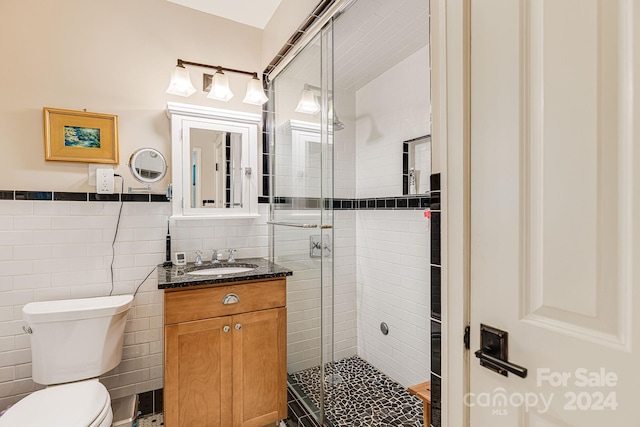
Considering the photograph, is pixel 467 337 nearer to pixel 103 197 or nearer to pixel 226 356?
pixel 226 356

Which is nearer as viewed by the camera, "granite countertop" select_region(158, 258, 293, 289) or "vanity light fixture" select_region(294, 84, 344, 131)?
"granite countertop" select_region(158, 258, 293, 289)

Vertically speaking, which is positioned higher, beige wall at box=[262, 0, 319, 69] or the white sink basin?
beige wall at box=[262, 0, 319, 69]

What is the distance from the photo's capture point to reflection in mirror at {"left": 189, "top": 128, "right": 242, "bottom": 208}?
2.07m

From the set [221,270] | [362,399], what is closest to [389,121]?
[221,270]

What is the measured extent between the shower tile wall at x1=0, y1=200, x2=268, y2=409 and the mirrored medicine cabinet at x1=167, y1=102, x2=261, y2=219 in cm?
14

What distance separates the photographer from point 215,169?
213cm

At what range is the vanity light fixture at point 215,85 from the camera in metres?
1.93

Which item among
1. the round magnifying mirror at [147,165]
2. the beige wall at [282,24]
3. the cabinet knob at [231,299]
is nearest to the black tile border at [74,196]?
the round magnifying mirror at [147,165]

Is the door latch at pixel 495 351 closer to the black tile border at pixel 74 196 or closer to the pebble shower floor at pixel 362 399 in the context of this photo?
the pebble shower floor at pixel 362 399

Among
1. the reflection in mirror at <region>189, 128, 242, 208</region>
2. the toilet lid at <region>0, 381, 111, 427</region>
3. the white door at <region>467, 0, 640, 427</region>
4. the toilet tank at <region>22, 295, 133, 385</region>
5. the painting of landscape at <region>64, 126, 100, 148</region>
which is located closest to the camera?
the white door at <region>467, 0, 640, 427</region>

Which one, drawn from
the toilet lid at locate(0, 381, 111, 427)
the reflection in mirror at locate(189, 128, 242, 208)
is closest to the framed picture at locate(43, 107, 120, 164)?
the reflection in mirror at locate(189, 128, 242, 208)

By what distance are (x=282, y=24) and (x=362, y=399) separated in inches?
102

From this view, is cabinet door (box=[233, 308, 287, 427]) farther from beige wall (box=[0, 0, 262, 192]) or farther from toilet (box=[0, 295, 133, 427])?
beige wall (box=[0, 0, 262, 192])

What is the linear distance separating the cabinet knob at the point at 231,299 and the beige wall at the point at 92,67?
Answer: 0.91m
